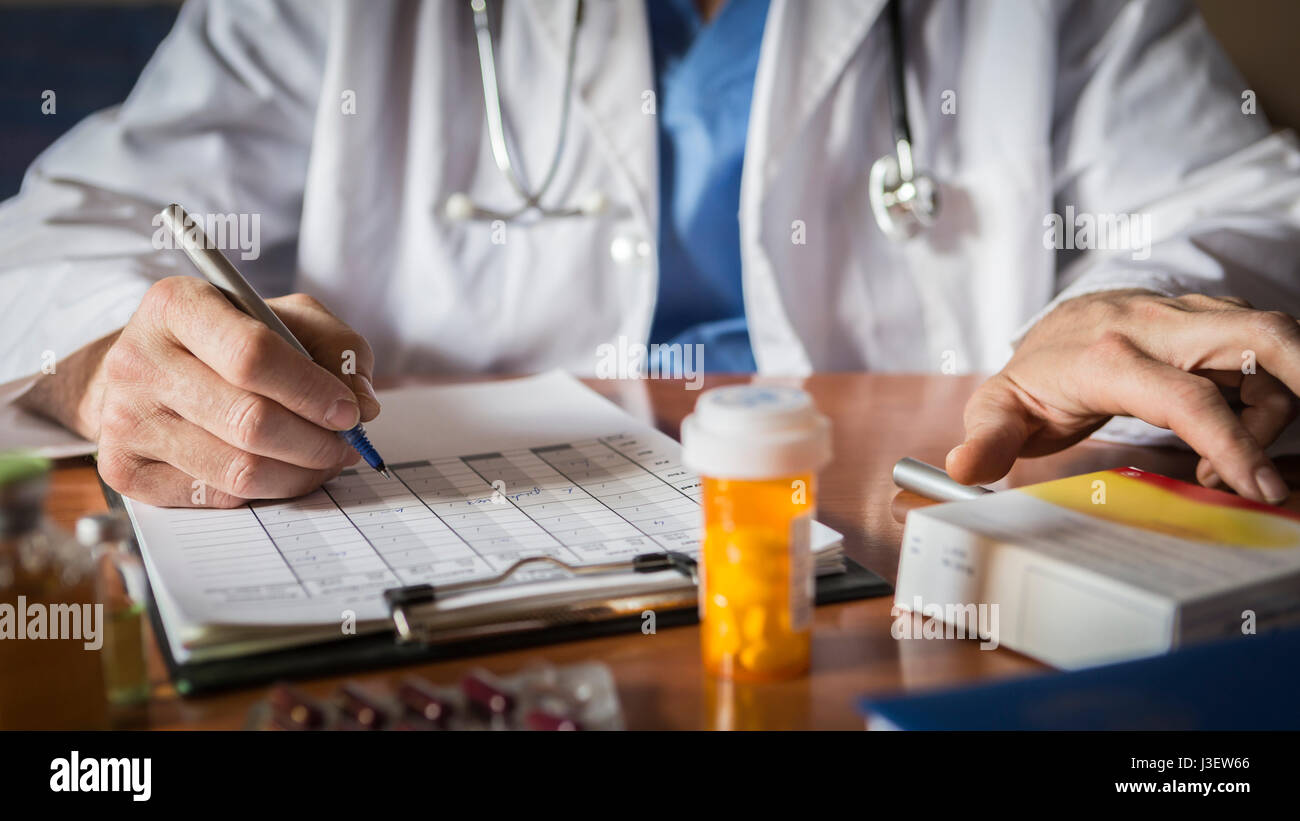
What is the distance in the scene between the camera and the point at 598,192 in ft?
3.59

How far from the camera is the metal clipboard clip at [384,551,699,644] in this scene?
1.45 ft

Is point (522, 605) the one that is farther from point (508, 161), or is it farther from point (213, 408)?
point (508, 161)

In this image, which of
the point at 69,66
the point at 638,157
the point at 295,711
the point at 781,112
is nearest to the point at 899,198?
the point at 781,112

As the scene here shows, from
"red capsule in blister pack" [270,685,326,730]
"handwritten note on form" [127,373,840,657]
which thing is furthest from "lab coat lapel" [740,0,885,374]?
"red capsule in blister pack" [270,685,326,730]

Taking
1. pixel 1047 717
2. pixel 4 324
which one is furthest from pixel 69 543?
pixel 4 324

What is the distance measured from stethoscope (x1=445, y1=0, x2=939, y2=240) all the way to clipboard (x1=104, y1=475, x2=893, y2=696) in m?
0.64

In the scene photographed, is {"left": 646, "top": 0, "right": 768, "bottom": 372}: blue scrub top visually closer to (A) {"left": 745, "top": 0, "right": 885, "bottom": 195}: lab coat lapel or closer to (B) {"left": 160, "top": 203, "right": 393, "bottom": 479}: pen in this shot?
(A) {"left": 745, "top": 0, "right": 885, "bottom": 195}: lab coat lapel

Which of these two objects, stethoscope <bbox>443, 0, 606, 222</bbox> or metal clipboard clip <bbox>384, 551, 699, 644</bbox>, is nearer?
metal clipboard clip <bbox>384, 551, 699, 644</bbox>

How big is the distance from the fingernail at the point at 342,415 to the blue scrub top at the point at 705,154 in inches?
24.2

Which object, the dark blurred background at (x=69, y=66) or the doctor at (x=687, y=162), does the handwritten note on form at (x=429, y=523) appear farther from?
the dark blurred background at (x=69, y=66)

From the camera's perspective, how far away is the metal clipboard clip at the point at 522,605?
1.45ft

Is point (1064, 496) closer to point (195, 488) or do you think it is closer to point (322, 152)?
point (195, 488)

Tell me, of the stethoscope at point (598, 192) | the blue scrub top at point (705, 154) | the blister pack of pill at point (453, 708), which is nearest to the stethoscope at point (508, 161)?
the stethoscope at point (598, 192)
